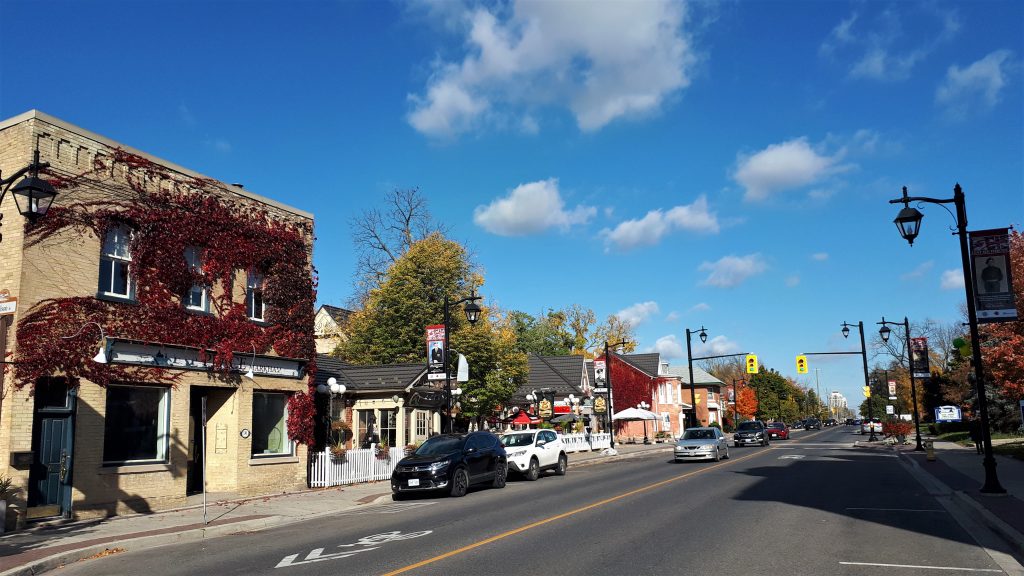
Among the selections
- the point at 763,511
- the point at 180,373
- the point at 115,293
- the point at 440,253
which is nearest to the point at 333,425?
the point at 180,373

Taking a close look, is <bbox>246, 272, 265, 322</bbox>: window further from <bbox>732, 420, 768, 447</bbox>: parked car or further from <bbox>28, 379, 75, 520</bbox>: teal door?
<bbox>732, 420, 768, 447</bbox>: parked car

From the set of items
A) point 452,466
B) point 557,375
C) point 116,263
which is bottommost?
point 452,466

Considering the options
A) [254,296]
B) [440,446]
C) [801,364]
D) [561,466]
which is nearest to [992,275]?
[440,446]

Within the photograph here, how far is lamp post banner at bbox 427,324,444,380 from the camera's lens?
973 inches

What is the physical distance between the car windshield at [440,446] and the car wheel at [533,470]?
4.82 metres

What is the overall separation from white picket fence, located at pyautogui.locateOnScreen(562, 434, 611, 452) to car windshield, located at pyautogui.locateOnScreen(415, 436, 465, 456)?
1674cm

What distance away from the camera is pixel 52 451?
14703 mm

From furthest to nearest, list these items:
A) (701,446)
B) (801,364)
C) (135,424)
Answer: (801,364) < (701,446) < (135,424)

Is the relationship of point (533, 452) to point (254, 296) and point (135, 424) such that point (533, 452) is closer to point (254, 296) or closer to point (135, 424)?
point (254, 296)

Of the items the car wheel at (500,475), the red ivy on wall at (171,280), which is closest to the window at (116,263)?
the red ivy on wall at (171,280)

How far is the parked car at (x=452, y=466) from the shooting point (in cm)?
1830

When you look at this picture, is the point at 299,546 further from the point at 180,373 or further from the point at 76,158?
the point at 76,158

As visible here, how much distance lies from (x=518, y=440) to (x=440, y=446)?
5661 mm

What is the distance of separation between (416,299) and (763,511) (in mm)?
29405
